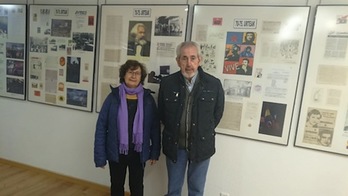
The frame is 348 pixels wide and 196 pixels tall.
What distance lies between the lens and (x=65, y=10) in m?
2.54

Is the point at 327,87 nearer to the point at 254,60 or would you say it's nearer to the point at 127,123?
the point at 254,60

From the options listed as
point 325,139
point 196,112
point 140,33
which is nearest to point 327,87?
point 325,139

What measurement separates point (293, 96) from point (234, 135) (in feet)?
1.73

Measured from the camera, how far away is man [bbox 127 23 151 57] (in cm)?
228

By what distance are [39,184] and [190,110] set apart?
1900mm

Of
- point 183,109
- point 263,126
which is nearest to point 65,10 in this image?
point 183,109

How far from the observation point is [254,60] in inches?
78.3

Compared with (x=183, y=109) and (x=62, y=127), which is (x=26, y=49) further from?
(x=183, y=109)

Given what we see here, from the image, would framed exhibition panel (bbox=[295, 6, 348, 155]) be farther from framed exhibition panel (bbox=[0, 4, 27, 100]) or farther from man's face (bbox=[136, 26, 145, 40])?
framed exhibition panel (bbox=[0, 4, 27, 100])

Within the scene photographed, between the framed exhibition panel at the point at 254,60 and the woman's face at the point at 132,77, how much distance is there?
0.52 metres

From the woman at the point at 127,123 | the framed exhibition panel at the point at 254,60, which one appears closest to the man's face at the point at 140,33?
the woman at the point at 127,123

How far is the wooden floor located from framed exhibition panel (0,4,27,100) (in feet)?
2.72

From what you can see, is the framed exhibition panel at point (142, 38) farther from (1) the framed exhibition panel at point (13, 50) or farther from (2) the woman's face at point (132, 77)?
(1) the framed exhibition panel at point (13, 50)

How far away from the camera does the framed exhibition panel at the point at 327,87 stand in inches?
69.6
